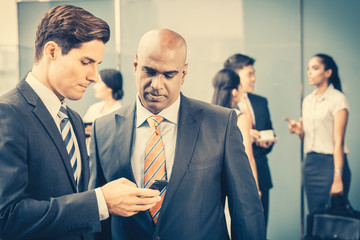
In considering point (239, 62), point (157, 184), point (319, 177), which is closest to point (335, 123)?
point (319, 177)

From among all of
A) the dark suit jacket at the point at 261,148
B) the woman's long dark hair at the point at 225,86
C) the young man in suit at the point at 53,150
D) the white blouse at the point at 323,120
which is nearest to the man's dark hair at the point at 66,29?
the young man in suit at the point at 53,150

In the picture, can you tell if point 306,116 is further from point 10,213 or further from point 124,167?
point 10,213

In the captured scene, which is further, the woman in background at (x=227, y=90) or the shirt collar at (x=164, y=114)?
the woman in background at (x=227, y=90)

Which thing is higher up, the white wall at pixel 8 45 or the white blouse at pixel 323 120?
the white wall at pixel 8 45

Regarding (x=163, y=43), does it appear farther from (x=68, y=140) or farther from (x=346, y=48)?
(x=346, y=48)

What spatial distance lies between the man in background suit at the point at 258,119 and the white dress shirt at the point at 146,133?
2.17 m

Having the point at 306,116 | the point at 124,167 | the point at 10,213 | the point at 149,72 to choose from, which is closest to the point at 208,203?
the point at 124,167

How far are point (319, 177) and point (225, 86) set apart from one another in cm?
164

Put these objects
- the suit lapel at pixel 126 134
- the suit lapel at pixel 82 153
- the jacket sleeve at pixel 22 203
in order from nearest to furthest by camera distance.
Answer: the jacket sleeve at pixel 22 203 → the suit lapel at pixel 82 153 → the suit lapel at pixel 126 134

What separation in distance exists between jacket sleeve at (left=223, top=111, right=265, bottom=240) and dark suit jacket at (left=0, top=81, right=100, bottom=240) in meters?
0.61

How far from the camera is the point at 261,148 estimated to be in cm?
405

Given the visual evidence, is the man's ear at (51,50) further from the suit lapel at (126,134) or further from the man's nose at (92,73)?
the suit lapel at (126,134)

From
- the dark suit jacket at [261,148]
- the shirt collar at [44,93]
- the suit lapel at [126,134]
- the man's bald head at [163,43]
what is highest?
the man's bald head at [163,43]

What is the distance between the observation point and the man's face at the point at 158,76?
5.64 feet
